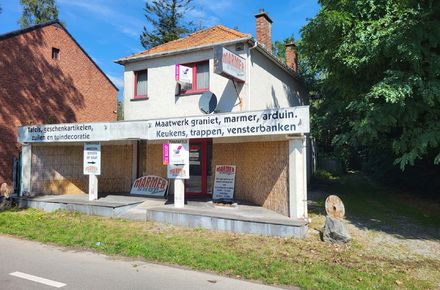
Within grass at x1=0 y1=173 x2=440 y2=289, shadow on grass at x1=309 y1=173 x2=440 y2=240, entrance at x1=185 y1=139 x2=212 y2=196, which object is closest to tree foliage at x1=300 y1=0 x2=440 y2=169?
shadow on grass at x1=309 y1=173 x2=440 y2=240

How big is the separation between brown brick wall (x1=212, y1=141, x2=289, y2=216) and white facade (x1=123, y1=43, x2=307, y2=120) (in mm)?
1624

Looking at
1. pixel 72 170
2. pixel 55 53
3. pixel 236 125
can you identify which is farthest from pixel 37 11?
pixel 236 125

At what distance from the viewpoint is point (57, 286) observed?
586 centimetres

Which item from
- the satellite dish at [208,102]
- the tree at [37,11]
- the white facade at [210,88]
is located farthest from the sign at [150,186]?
the tree at [37,11]

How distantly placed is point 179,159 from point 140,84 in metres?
6.67

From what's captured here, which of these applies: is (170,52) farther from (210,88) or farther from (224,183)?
(224,183)

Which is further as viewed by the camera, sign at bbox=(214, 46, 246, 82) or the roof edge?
the roof edge

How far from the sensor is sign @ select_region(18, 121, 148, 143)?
1294cm

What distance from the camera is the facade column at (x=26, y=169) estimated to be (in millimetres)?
15305

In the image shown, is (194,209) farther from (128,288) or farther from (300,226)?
(128,288)

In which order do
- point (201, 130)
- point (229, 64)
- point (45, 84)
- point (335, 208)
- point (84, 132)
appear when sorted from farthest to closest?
1. point (45, 84)
2. point (84, 132)
3. point (229, 64)
4. point (201, 130)
5. point (335, 208)

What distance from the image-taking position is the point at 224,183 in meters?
14.2

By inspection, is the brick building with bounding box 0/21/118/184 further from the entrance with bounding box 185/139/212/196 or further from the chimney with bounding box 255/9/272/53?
the chimney with bounding box 255/9/272/53

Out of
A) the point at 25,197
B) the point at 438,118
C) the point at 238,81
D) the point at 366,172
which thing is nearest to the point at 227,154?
the point at 238,81
